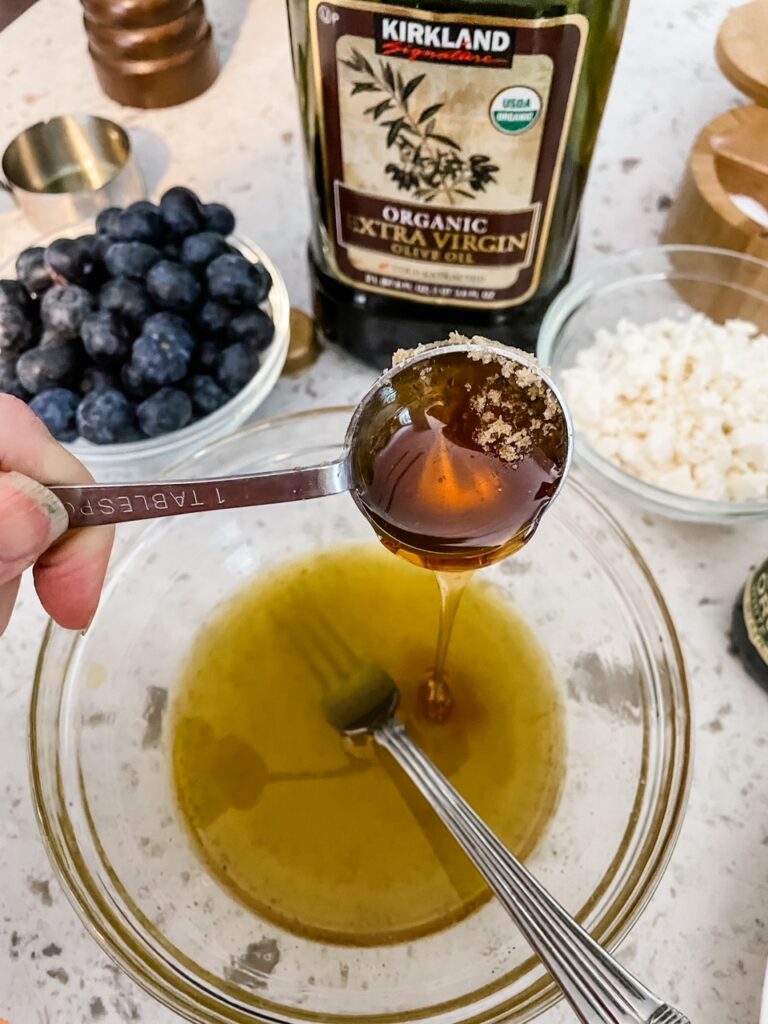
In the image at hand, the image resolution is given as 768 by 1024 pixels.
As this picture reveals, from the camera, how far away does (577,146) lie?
669 mm

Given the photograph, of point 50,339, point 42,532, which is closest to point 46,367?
point 50,339

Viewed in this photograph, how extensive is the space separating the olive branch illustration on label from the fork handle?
45 centimetres

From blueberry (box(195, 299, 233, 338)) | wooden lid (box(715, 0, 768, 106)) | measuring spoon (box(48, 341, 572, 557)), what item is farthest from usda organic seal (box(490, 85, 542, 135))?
wooden lid (box(715, 0, 768, 106))

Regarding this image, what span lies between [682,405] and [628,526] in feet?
0.39

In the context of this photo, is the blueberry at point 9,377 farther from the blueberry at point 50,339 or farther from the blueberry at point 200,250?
the blueberry at point 200,250

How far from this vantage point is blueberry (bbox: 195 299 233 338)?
0.78 meters

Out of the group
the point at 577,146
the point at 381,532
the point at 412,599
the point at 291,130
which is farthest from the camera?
the point at 291,130

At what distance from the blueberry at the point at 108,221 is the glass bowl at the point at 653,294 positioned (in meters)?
0.40

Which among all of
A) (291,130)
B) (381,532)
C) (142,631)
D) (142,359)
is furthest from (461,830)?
(291,130)

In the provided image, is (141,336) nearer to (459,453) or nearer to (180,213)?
(180,213)

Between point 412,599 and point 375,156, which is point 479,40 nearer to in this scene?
point 375,156

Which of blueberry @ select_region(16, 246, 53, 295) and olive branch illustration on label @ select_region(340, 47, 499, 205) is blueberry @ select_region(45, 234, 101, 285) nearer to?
blueberry @ select_region(16, 246, 53, 295)

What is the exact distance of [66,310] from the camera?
0.76 m

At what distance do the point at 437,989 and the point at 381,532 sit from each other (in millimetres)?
302
